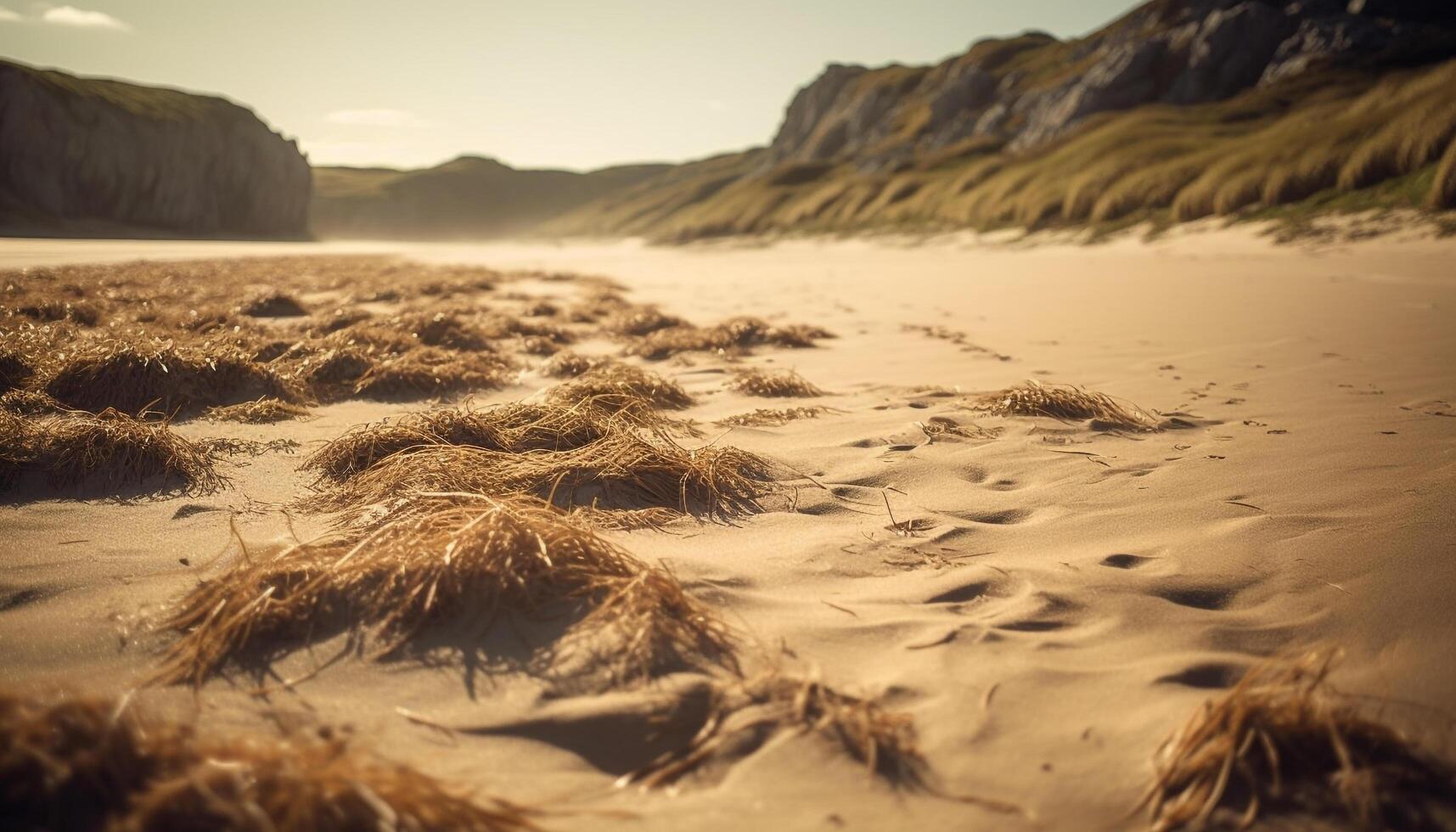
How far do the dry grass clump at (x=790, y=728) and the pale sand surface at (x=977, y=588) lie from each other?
0.03m

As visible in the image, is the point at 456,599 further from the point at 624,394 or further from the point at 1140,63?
A: the point at 1140,63

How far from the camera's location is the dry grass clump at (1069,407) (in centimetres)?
307

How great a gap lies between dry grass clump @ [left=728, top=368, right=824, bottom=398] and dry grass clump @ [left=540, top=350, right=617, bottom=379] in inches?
41.1

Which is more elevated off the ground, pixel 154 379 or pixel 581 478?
pixel 154 379

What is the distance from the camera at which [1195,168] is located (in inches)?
688

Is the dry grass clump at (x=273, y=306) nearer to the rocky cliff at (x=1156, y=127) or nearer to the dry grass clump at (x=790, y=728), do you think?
the dry grass clump at (x=790, y=728)

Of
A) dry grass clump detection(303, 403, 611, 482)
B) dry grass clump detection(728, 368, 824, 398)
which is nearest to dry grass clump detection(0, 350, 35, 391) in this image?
dry grass clump detection(303, 403, 611, 482)

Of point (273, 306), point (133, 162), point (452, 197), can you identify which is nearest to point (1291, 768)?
point (273, 306)

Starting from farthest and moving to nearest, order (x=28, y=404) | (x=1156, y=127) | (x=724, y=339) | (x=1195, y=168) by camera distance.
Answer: (x=1156, y=127) < (x=1195, y=168) < (x=724, y=339) < (x=28, y=404)

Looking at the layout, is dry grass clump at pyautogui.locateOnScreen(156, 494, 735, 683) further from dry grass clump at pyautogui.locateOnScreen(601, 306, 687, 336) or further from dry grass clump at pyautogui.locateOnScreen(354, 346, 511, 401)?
dry grass clump at pyautogui.locateOnScreen(601, 306, 687, 336)

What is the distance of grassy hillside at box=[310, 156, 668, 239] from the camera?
118812mm

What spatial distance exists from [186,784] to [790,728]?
0.85 meters

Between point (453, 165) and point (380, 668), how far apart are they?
170 meters

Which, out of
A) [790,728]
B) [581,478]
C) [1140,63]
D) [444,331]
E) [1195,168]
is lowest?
[790,728]
